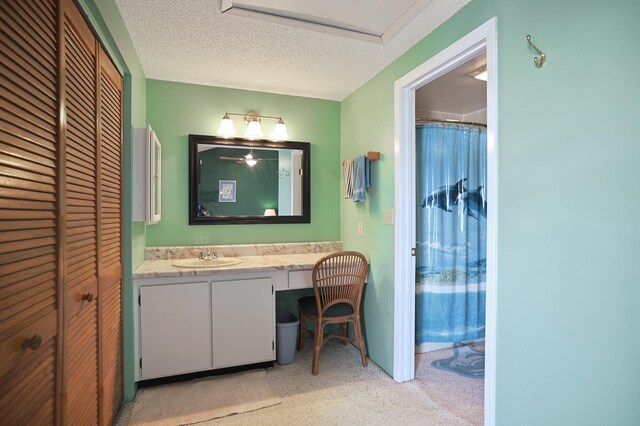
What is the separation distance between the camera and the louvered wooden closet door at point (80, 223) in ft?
3.85

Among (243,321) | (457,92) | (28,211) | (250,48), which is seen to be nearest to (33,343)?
(28,211)

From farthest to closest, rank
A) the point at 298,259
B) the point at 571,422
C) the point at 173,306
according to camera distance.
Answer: the point at 298,259 < the point at 173,306 < the point at 571,422

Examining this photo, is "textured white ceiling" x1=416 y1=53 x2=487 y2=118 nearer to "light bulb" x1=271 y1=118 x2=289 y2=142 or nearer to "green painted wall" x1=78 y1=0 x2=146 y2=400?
"light bulb" x1=271 y1=118 x2=289 y2=142

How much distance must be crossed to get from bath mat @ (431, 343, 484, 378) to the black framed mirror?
1667 millimetres

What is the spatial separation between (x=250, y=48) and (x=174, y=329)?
6.35 feet

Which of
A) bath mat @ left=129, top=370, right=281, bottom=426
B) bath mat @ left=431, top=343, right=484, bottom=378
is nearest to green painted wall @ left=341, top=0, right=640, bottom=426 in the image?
bath mat @ left=431, top=343, right=484, bottom=378

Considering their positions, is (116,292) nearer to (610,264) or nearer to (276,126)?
(276,126)

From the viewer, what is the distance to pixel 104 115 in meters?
1.61

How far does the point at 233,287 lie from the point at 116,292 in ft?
2.37

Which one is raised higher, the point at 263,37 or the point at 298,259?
the point at 263,37

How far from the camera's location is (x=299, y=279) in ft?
8.25

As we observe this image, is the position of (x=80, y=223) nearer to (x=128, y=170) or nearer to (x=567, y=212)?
(x=128, y=170)

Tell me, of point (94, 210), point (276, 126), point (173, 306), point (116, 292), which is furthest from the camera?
point (276, 126)

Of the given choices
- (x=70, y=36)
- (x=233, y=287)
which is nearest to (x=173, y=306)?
(x=233, y=287)
